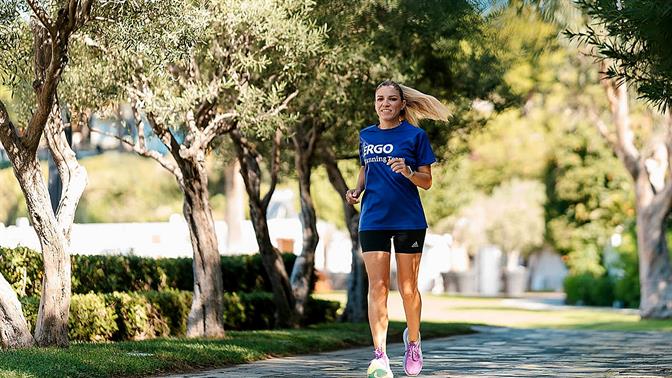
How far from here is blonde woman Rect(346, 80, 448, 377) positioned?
29.9 ft

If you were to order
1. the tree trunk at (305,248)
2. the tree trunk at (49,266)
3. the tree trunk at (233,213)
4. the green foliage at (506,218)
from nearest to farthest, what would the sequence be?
the tree trunk at (49,266) → the tree trunk at (305,248) → the tree trunk at (233,213) → the green foliage at (506,218)

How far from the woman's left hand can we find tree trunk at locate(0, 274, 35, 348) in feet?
14.9

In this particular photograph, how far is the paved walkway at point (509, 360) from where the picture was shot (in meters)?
10.9

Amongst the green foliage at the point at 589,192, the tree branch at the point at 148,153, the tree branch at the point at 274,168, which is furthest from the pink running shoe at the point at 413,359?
the green foliage at the point at 589,192

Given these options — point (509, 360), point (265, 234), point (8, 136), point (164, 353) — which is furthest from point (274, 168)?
point (8, 136)

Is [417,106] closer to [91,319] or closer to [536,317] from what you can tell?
[91,319]

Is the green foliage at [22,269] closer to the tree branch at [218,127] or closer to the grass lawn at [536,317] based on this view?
the tree branch at [218,127]

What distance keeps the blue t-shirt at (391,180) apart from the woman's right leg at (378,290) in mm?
226

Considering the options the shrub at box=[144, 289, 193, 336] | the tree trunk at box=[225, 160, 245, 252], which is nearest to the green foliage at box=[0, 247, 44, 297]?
the shrub at box=[144, 289, 193, 336]

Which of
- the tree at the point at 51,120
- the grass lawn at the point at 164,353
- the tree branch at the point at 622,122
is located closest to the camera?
the grass lawn at the point at 164,353

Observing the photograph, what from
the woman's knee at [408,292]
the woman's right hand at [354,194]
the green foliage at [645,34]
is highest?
the green foliage at [645,34]

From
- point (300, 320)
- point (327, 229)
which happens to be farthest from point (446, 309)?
point (327, 229)

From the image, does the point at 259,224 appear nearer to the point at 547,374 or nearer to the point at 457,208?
the point at 547,374

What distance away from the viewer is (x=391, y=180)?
9172mm
